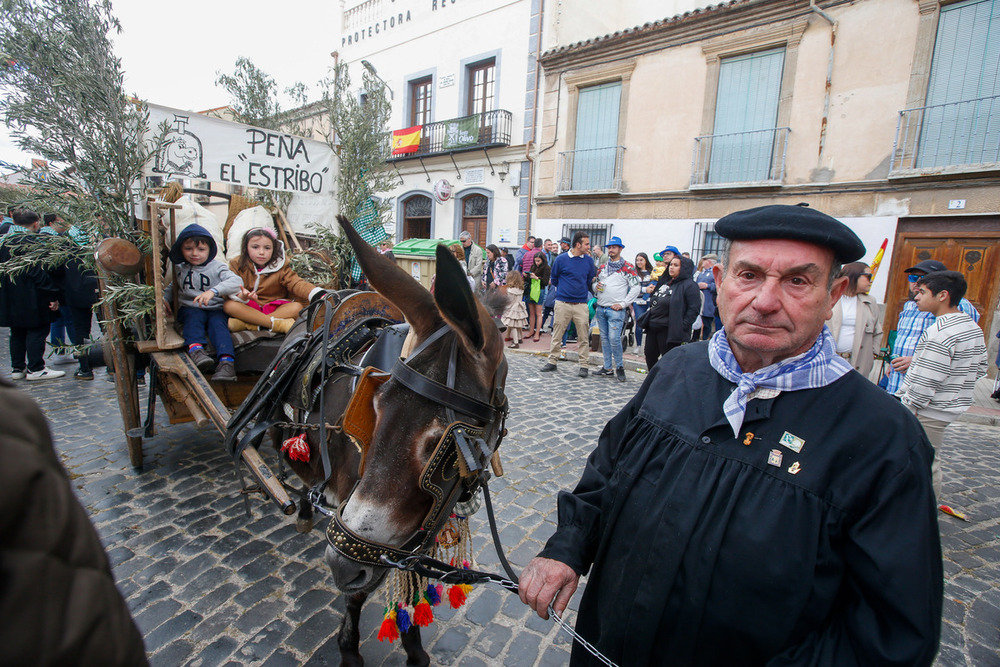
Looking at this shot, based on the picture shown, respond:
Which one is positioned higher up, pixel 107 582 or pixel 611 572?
pixel 107 582

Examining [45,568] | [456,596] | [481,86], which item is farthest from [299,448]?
[481,86]

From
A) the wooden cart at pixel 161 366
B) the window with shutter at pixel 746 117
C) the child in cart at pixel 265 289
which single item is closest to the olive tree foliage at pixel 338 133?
the child in cart at pixel 265 289

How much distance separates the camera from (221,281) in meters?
3.83

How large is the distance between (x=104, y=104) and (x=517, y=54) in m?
14.4

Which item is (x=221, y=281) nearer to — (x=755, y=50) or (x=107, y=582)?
(x=107, y=582)

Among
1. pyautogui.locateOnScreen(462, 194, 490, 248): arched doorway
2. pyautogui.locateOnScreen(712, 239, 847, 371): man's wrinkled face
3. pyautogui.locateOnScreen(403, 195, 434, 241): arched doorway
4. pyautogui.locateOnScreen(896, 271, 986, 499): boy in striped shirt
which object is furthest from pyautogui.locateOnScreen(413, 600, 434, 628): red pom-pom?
pyautogui.locateOnScreen(403, 195, 434, 241): arched doorway

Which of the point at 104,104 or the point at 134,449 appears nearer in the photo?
the point at 104,104

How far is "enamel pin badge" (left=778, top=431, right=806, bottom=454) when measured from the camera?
1144 mm

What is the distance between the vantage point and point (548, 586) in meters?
1.39

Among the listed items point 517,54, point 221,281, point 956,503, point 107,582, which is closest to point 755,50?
point 517,54

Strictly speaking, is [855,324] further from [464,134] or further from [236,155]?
[464,134]

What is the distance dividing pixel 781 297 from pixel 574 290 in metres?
6.82

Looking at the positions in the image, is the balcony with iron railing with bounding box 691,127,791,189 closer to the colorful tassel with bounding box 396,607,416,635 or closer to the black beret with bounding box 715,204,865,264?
the black beret with bounding box 715,204,865,264

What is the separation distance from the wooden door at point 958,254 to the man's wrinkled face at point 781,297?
441 inches
